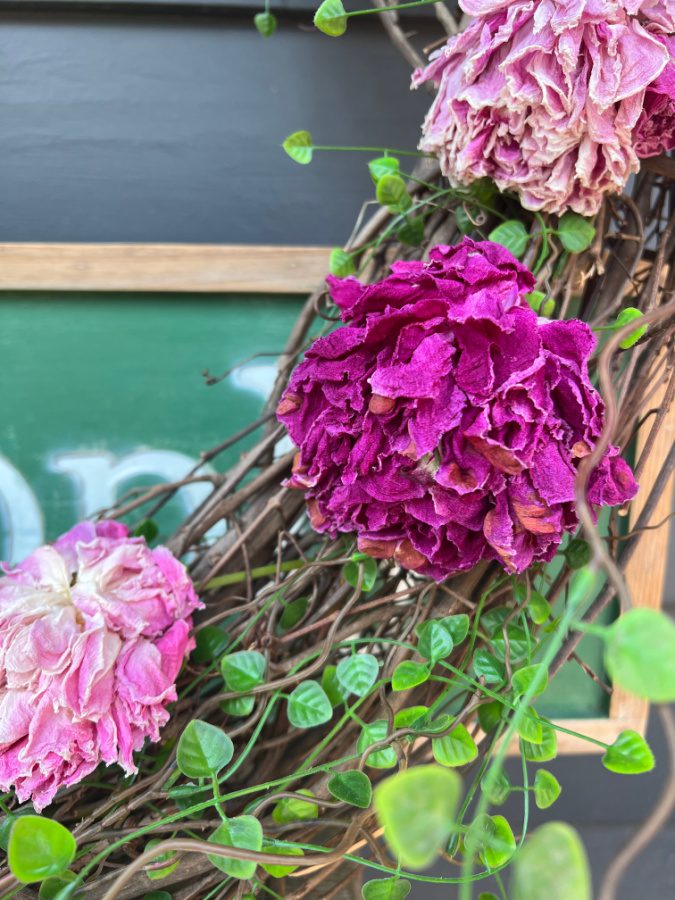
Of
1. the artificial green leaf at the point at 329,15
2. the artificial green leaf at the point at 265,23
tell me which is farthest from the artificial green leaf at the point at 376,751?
the artificial green leaf at the point at 265,23

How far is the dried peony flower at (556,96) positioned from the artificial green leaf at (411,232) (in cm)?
6

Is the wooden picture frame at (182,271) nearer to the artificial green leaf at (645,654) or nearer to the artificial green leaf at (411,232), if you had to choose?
the artificial green leaf at (411,232)

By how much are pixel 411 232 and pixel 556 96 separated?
12 cm

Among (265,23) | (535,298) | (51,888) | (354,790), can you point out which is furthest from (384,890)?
(265,23)

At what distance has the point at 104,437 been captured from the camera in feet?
1.83

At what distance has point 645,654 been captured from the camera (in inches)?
5.2

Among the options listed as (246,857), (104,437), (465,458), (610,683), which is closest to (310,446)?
(465,458)

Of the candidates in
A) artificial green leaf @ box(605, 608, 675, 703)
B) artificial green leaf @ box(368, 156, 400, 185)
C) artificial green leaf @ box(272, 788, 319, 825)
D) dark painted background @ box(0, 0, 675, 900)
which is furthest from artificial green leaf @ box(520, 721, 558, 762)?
dark painted background @ box(0, 0, 675, 900)

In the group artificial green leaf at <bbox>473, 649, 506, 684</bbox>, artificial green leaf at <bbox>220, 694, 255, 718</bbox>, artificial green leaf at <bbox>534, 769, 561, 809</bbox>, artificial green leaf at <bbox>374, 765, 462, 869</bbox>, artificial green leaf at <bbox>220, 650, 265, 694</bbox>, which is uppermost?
artificial green leaf at <bbox>374, 765, 462, 869</bbox>

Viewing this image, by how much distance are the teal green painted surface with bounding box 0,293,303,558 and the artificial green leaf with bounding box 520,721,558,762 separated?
0.33 meters

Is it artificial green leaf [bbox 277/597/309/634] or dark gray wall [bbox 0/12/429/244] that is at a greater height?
dark gray wall [bbox 0/12/429/244]

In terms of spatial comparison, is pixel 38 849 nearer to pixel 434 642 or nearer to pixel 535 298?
pixel 434 642

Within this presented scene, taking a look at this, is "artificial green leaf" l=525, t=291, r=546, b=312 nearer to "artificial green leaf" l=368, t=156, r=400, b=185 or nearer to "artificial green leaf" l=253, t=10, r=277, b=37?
"artificial green leaf" l=368, t=156, r=400, b=185

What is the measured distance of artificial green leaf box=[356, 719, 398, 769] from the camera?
0.31 metres
